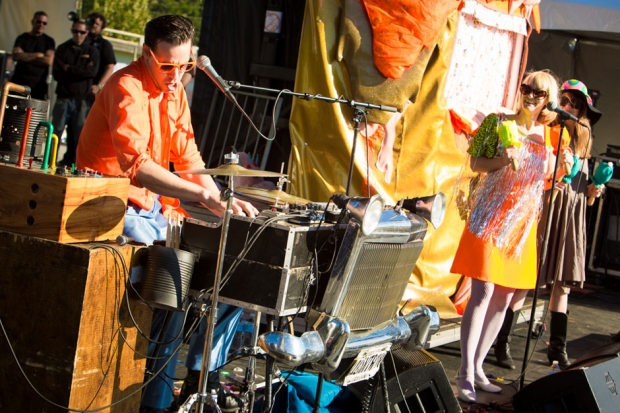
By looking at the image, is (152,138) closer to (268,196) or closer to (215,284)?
(268,196)

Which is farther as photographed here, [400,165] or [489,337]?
[400,165]

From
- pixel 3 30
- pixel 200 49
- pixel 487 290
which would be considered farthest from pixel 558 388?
pixel 3 30

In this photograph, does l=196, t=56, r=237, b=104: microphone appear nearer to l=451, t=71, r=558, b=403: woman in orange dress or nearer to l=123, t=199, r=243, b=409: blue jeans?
l=123, t=199, r=243, b=409: blue jeans

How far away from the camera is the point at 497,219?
4.85 metres

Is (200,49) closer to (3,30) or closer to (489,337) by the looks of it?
(489,337)

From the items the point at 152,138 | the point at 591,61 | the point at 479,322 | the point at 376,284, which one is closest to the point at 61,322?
the point at 152,138

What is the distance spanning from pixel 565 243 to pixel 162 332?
370 cm

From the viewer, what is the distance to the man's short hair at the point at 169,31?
11.4 ft

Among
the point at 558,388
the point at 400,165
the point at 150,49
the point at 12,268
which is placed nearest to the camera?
the point at 12,268

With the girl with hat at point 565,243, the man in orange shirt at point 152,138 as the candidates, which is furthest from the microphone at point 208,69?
the girl with hat at point 565,243

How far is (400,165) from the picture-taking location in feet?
20.0

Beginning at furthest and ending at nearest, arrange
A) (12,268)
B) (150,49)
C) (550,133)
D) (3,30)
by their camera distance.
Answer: (3,30) < (550,133) < (150,49) < (12,268)

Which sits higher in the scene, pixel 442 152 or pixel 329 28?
pixel 329 28

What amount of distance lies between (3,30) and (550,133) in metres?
9.23
